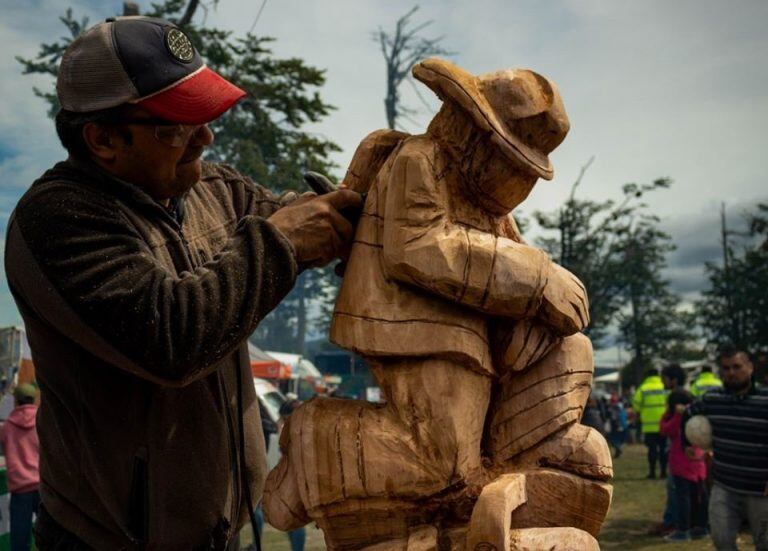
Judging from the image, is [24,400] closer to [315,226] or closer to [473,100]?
[315,226]

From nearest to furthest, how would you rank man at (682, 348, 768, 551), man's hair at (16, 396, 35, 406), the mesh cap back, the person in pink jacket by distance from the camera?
the mesh cap back < man at (682, 348, 768, 551) < the person in pink jacket < man's hair at (16, 396, 35, 406)

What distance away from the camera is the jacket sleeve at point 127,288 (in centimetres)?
147

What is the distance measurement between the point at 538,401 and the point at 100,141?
1130mm

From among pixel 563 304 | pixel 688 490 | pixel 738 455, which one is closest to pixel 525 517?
pixel 563 304

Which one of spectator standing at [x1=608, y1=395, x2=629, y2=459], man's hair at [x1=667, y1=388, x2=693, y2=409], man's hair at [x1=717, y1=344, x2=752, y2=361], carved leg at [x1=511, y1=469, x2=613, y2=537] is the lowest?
spectator standing at [x1=608, y1=395, x2=629, y2=459]

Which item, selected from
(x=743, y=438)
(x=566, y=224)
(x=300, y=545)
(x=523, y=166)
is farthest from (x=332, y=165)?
(x=523, y=166)

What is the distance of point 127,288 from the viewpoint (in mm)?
1469

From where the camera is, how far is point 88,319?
1.47m

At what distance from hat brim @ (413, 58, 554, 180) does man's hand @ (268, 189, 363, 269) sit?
0.33 m

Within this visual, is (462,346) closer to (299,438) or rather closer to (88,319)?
(299,438)

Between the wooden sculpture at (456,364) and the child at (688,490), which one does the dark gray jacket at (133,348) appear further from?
the child at (688,490)

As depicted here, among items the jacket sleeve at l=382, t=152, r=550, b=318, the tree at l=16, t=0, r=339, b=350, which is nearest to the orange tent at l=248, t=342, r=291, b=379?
the tree at l=16, t=0, r=339, b=350

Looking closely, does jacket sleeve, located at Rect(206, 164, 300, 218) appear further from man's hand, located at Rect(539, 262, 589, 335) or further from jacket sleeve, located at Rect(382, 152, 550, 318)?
man's hand, located at Rect(539, 262, 589, 335)

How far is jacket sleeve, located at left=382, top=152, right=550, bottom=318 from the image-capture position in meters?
1.72
